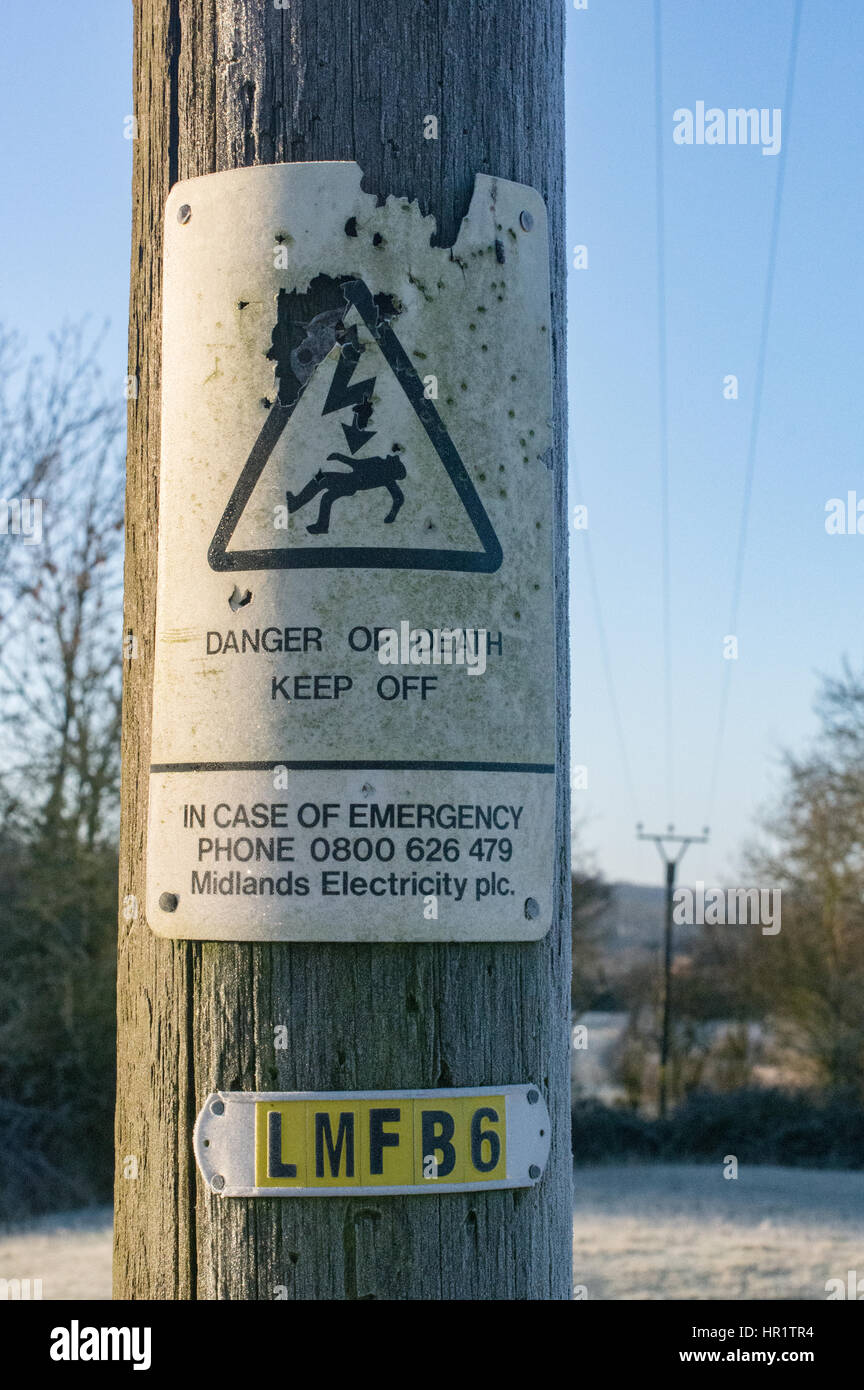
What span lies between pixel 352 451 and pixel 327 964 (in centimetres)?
56

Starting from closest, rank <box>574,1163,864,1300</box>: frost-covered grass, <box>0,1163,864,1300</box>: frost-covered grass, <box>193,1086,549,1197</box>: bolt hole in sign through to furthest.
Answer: <box>193,1086,549,1197</box>: bolt hole in sign → <box>0,1163,864,1300</box>: frost-covered grass → <box>574,1163,864,1300</box>: frost-covered grass

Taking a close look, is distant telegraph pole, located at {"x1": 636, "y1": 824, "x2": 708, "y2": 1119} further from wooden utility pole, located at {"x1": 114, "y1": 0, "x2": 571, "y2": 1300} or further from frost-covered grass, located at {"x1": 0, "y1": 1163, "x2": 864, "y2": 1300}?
wooden utility pole, located at {"x1": 114, "y1": 0, "x2": 571, "y2": 1300}

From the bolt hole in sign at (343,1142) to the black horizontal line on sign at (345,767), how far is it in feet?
1.14

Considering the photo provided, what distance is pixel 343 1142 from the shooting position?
1.36 m

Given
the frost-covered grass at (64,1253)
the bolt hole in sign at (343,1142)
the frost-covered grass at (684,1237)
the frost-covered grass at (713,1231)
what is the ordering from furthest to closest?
the frost-covered grass at (713,1231) → the frost-covered grass at (684,1237) → the frost-covered grass at (64,1253) → the bolt hole in sign at (343,1142)

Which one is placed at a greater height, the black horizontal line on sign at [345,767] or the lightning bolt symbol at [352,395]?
the lightning bolt symbol at [352,395]

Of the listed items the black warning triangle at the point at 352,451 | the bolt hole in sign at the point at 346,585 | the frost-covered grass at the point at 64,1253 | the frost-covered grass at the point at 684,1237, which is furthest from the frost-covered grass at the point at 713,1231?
the black warning triangle at the point at 352,451

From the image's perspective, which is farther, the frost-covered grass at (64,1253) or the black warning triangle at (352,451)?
the frost-covered grass at (64,1253)

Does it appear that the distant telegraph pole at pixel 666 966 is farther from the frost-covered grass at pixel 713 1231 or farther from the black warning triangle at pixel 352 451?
the black warning triangle at pixel 352 451

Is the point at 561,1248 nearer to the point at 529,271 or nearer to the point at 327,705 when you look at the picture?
the point at 327,705

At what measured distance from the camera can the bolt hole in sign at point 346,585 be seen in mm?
1391

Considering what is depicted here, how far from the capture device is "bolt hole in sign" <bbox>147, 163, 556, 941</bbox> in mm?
1391
